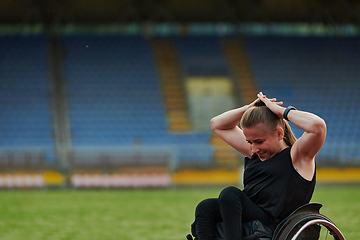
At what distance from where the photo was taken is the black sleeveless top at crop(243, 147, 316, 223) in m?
2.21

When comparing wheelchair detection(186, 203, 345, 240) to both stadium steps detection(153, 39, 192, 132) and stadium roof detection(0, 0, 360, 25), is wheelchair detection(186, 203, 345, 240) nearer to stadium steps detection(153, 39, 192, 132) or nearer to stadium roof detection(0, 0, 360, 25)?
stadium steps detection(153, 39, 192, 132)

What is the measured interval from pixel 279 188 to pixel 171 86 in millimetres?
12511

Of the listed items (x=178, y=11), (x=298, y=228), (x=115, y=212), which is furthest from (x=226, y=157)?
(x=178, y=11)

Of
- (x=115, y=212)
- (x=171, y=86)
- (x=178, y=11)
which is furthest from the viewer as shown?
(x=178, y=11)

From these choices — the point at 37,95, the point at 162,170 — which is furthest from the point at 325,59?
the point at 37,95

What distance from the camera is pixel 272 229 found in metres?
2.20

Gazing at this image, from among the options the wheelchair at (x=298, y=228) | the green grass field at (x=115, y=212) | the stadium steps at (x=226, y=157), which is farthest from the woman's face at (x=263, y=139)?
the stadium steps at (x=226, y=157)

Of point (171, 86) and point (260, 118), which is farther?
point (171, 86)

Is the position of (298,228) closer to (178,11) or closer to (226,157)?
(226,157)

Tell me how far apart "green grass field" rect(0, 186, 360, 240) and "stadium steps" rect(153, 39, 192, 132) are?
13.7ft

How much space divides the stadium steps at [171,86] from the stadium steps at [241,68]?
1820mm

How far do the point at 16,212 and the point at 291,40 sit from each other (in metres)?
11.9

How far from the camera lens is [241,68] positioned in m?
15.2

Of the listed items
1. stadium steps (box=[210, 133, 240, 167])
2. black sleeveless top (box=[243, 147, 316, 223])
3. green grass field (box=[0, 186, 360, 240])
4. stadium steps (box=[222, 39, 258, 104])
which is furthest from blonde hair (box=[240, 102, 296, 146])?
stadium steps (box=[222, 39, 258, 104])
